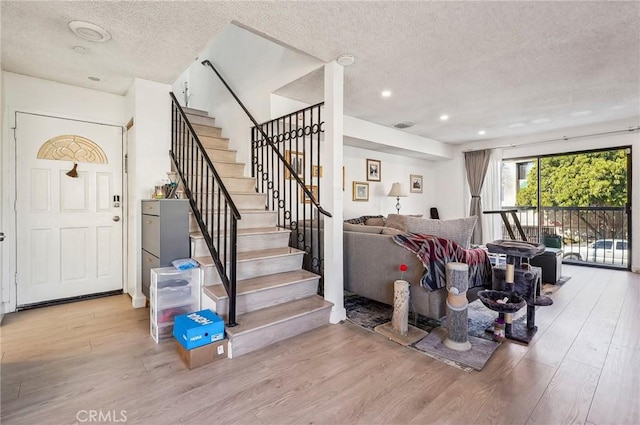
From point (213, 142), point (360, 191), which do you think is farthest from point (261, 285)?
point (360, 191)

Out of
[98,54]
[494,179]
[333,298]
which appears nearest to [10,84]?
[98,54]

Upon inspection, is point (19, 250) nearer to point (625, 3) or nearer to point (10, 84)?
point (10, 84)

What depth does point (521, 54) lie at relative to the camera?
274 centimetres

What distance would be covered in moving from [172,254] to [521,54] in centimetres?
369

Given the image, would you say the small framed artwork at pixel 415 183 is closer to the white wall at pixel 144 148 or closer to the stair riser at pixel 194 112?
the stair riser at pixel 194 112

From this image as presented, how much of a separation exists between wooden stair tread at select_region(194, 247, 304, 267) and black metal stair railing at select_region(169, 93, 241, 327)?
0.35 ft

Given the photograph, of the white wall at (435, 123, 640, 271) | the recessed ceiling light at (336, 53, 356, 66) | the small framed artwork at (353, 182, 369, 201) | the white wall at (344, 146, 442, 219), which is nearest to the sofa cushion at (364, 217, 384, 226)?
the white wall at (344, 146, 442, 219)

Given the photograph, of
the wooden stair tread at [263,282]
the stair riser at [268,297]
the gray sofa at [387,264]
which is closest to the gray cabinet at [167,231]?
the wooden stair tread at [263,282]

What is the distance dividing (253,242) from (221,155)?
5.25 ft

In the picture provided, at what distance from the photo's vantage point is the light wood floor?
1.58 m

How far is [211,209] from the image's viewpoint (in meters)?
2.97

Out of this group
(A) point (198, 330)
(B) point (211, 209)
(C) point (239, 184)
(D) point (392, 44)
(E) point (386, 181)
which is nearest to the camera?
(A) point (198, 330)

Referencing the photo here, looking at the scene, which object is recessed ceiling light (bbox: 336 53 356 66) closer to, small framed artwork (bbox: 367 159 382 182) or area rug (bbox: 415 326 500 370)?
area rug (bbox: 415 326 500 370)

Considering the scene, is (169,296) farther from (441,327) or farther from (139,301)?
(441,327)
